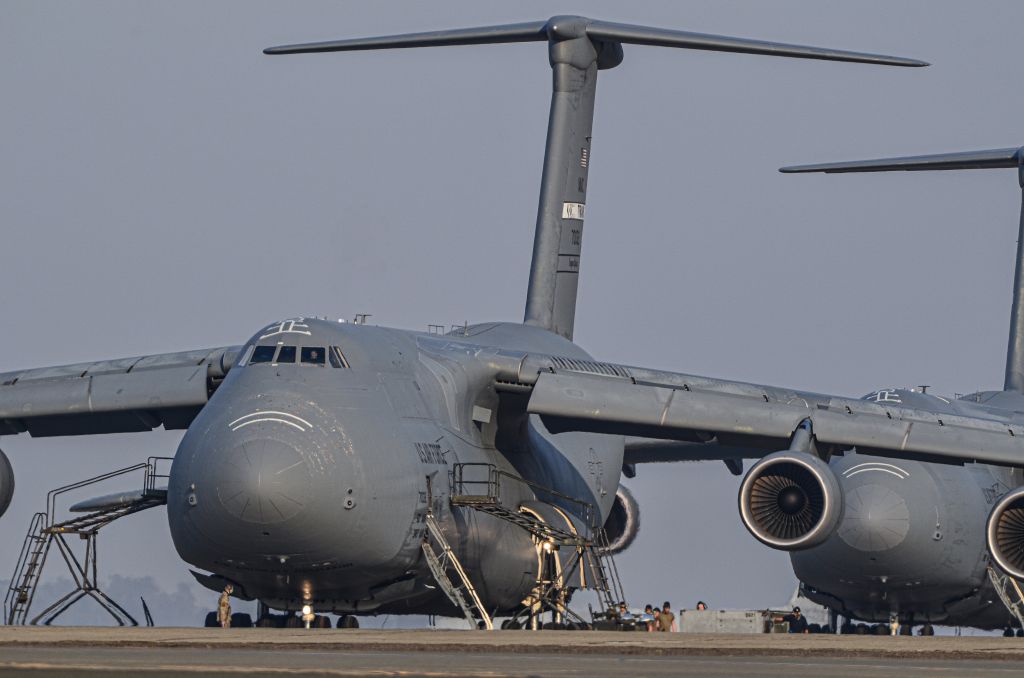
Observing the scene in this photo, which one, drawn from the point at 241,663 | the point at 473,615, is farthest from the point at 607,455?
the point at 241,663

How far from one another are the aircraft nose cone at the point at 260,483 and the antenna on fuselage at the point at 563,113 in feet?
32.6

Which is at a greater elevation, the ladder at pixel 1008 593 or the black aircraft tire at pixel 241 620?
the ladder at pixel 1008 593

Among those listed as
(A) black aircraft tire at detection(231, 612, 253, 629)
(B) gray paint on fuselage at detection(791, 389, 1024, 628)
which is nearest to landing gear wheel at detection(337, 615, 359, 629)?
(A) black aircraft tire at detection(231, 612, 253, 629)

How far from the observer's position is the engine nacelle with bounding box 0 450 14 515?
21.5 metres

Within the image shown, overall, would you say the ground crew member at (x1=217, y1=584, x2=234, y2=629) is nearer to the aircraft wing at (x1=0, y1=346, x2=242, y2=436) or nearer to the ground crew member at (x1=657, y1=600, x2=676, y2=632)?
the aircraft wing at (x1=0, y1=346, x2=242, y2=436)

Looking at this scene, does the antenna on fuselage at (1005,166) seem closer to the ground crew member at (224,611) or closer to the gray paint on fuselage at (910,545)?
the gray paint on fuselage at (910,545)

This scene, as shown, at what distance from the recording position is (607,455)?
25.3m

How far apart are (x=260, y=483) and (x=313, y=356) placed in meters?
2.06

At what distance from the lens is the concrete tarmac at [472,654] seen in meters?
10.9

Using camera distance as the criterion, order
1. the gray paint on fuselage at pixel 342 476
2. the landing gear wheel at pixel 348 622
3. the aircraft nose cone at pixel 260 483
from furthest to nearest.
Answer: the landing gear wheel at pixel 348 622
the gray paint on fuselage at pixel 342 476
the aircraft nose cone at pixel 260 483

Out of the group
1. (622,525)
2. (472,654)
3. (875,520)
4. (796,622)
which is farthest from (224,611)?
(796,622)

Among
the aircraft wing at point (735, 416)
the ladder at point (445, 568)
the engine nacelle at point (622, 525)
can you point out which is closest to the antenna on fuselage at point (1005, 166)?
the engine nacelle at point (622, 525)

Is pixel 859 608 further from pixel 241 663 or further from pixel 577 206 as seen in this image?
pixel 241 663

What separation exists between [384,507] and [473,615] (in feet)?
6.83
